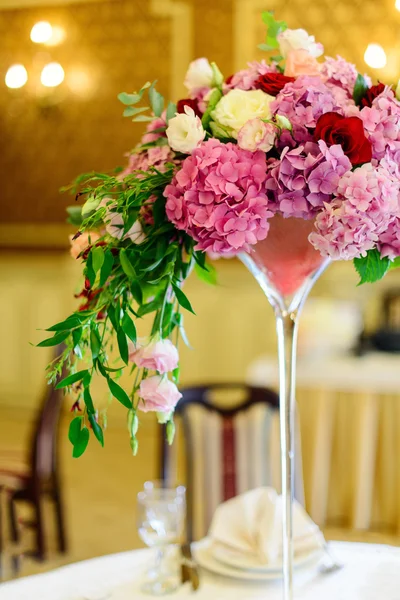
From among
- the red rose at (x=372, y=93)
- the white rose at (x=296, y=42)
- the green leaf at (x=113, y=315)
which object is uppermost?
the white rose at (x=296, y=42)

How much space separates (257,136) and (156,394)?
36cm

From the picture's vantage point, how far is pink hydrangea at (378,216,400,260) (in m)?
1.00

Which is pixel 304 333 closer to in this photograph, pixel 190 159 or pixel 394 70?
pixel 190 159

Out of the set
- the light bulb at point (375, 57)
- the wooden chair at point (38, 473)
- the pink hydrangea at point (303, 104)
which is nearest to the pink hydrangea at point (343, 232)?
the pink hydrangea at point (303, 104)

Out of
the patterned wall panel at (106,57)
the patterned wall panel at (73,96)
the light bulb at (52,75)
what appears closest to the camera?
the patterned wall panel at (106,57)

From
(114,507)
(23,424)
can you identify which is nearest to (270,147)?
(114,507)

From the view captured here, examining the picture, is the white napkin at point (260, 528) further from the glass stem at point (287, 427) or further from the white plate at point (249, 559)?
the glass stem at point (287, 427)

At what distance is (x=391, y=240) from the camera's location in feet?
3.35

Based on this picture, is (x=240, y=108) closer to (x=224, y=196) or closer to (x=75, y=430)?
(x=224, y=196)

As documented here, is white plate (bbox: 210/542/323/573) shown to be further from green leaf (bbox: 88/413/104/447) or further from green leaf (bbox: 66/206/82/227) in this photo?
green leaf (bbox: 66/206/82/227)

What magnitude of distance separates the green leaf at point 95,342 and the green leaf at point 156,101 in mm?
353

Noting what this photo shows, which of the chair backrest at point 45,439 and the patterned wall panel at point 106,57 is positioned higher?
the patterned wall panel at point 106,57

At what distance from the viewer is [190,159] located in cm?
97

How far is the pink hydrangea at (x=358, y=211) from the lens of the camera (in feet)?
3.01
